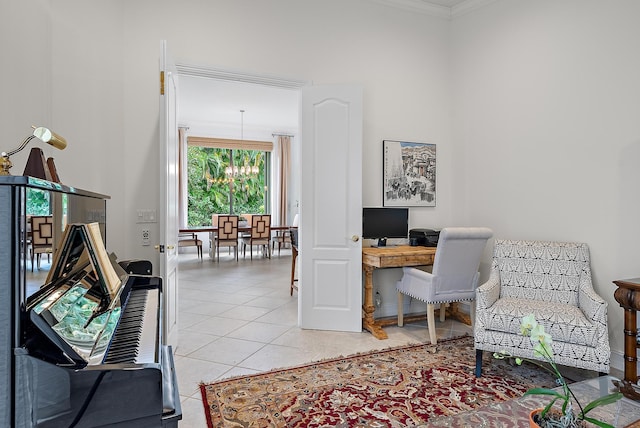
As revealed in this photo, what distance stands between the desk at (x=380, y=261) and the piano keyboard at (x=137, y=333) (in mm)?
2224

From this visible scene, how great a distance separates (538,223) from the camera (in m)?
3.44

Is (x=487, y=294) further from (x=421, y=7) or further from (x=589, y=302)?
(x=421, y=7)

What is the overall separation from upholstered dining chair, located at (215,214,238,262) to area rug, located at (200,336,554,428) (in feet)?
17.3

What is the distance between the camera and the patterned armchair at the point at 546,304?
2395 millimetres

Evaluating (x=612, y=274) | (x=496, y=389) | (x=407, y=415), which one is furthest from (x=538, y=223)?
(x=407, y=415)

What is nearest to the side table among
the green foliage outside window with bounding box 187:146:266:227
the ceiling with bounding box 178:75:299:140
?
the ceiling with bounding box 178:75:299:140

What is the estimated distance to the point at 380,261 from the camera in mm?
3484

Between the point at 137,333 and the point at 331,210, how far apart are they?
8.56 feet

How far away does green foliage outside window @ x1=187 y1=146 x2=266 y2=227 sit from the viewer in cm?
983

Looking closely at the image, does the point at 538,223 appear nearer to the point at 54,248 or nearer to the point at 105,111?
the point at 54,248

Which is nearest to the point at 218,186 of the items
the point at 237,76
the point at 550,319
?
the point at 237,76

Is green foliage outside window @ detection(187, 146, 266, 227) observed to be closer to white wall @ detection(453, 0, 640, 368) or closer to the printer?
the printer

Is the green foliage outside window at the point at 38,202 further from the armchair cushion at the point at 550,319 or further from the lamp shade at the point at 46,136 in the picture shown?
the armchair cushion at the point at 550,319

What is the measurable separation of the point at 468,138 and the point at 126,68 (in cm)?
349
